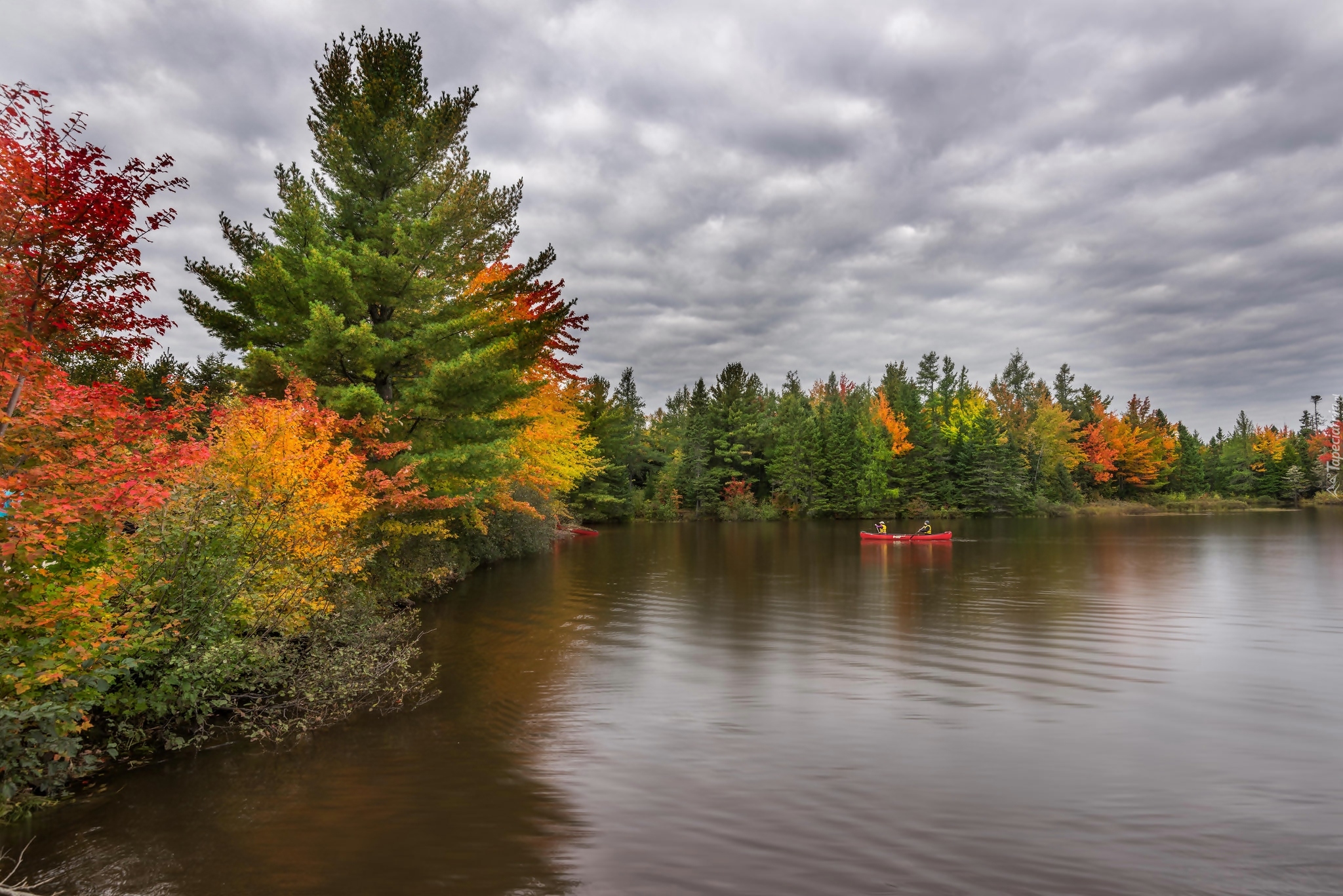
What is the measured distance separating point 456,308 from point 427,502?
6.17 m

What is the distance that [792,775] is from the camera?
7.35 m

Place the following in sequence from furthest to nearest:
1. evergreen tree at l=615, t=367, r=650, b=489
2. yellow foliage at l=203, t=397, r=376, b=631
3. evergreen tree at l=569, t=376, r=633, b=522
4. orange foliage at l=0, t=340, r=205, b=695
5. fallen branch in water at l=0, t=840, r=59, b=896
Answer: evergreen tree at l=615, t=367, r=650, b=489
evergreen tree at l=569, t=376, r=633, b=522
yellow foliage at l=203, t=397, r=376, b=631
orange foliage at l=0, t=340, r=205, b=695
fallen branch in water at l=0, t=840, r=59, b=896

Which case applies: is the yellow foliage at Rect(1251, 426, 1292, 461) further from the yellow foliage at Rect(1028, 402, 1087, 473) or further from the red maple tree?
the red maple tree

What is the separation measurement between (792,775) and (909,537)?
108 feet

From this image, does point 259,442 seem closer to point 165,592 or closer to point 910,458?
point 165,592

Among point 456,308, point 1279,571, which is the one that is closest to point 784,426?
point 1279,571

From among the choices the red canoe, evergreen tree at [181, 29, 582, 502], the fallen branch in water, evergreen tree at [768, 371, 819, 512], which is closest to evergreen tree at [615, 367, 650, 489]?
evergreen tree at [768, 371, 819, 512]

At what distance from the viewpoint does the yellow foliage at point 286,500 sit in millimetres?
8336

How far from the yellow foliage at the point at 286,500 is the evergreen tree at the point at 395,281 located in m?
2.90

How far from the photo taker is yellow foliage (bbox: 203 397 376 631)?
8336mm

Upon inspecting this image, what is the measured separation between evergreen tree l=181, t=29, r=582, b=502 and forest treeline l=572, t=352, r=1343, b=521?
132ft

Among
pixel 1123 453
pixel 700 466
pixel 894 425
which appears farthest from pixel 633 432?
pixel 1123 453

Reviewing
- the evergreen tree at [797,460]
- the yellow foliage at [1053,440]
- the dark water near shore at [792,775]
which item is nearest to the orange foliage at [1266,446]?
the yellow foliage at [1053,440]

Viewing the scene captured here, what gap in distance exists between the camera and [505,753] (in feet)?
26.1
